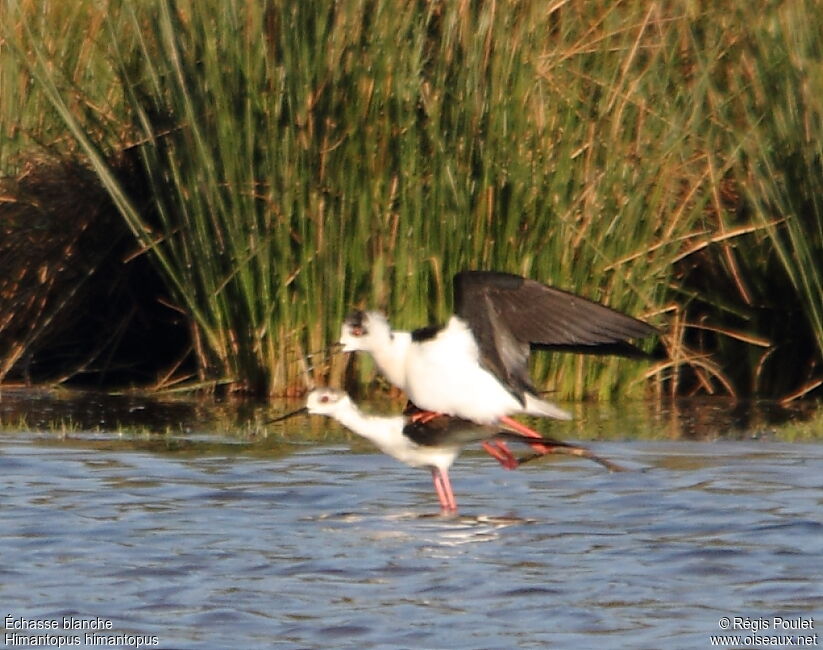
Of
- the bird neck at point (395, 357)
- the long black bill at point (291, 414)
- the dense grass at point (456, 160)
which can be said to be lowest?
the long black bill at point (291, 414)

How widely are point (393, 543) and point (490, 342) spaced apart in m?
1.08

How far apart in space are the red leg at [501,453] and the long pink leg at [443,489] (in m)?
0.35

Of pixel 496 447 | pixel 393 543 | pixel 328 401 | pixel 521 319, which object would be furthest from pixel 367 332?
pixel 393 543

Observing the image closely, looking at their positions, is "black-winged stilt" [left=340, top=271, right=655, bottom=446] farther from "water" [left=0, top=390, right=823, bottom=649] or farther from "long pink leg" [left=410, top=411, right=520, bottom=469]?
"water" [left=0, top=390, right=823, bottom=649]

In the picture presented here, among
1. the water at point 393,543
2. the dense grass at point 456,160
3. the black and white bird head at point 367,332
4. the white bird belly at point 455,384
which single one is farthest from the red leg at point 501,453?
the dense grass at point 456,160

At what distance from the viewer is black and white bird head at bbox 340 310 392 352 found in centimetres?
722

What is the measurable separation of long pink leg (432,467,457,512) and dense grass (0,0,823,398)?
1542mm

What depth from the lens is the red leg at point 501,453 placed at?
7270 millimetres

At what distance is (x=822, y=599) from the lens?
5.30 metres

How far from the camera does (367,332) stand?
724 cm

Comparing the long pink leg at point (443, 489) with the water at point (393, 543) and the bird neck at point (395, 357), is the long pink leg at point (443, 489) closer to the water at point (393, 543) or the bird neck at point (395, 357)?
the water at point (393, 543)

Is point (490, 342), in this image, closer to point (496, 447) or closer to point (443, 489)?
point (443, 489)

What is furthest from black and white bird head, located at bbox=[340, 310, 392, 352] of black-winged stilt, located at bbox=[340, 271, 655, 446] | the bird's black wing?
the bird's black wing

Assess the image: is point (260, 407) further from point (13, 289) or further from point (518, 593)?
point (518, 593)
